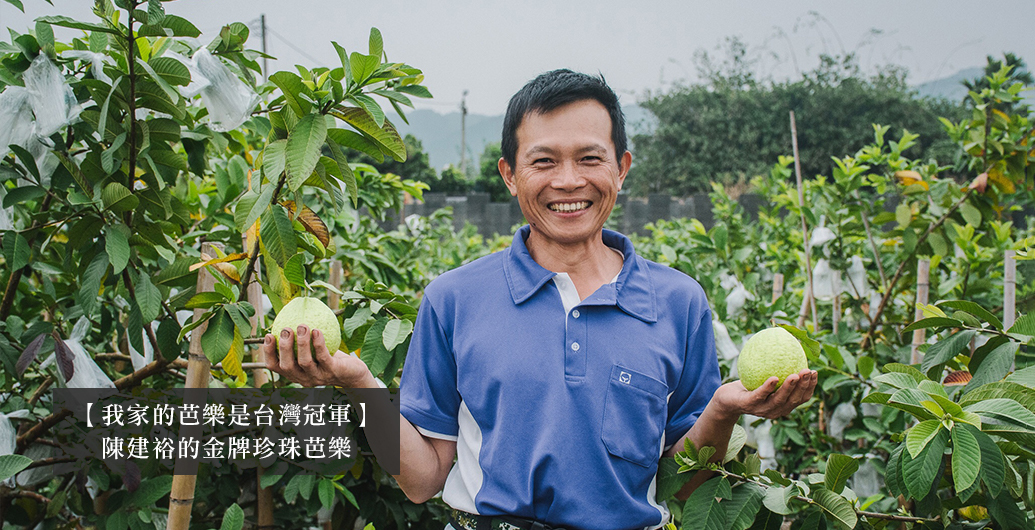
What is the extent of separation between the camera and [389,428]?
3.47 ft

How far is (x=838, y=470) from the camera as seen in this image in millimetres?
999

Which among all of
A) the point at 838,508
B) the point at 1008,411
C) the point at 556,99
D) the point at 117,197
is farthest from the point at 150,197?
the point at 1008,411

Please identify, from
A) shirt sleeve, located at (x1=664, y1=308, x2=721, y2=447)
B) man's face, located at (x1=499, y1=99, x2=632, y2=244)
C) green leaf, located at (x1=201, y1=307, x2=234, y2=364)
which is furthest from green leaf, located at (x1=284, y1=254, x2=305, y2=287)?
shirt sleeve, located at (x1=664, y1=308, x2=721, y2=447)

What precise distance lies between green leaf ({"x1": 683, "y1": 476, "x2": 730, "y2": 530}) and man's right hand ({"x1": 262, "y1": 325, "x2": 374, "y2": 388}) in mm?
500

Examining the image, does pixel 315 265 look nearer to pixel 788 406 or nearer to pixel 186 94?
pixel 186 94

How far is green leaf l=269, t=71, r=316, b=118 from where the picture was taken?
0.93 meters

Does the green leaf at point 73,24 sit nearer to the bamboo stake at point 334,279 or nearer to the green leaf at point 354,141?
the green leaf at point 354,141

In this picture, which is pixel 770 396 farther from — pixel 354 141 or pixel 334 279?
pixel 334 279

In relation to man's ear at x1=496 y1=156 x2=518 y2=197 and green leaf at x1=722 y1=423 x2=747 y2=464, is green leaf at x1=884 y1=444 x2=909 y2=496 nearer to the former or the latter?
green leaf at x1=722 y1=423 x2=747 y2=464

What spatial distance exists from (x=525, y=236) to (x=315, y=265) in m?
0.94

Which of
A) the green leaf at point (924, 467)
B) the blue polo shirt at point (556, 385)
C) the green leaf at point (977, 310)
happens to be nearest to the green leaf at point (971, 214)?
the green leaf at point (977, 310)

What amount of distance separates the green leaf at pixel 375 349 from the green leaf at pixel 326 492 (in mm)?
350

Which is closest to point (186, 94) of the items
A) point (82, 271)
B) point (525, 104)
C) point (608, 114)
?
point (82, 271)

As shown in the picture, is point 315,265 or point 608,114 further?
point 315,265
